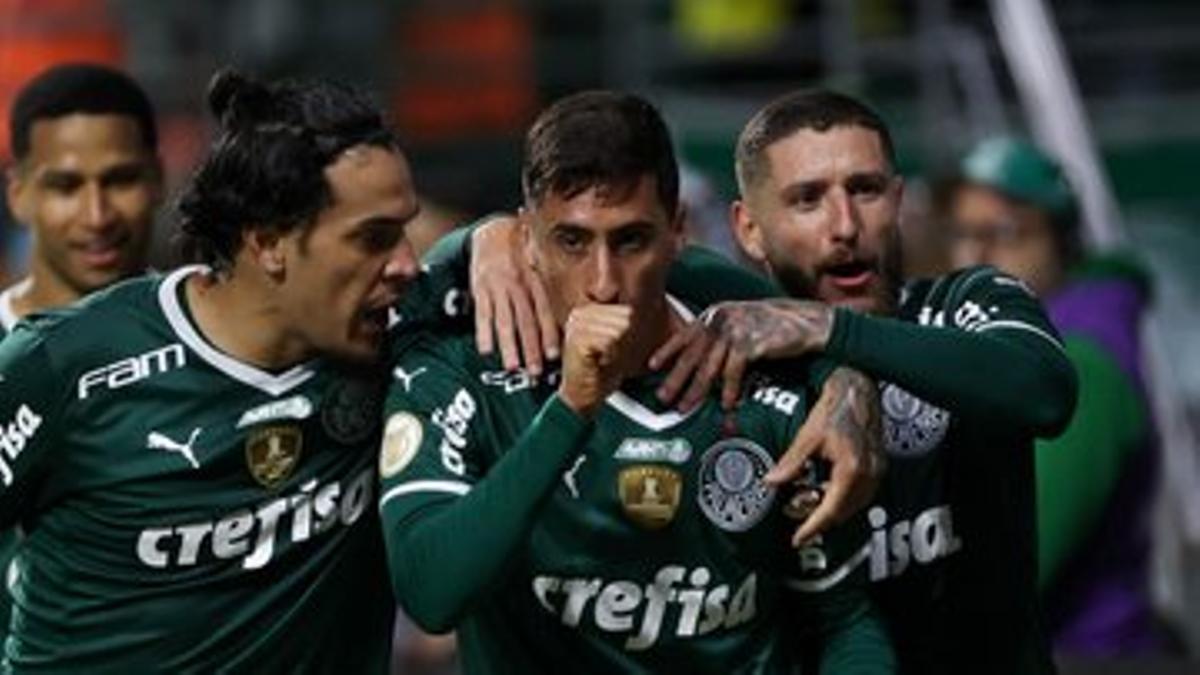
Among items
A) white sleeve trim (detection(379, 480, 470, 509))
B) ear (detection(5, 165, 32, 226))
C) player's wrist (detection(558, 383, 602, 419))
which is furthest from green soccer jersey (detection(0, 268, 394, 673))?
ear (detection(5, 165, 32, 226))

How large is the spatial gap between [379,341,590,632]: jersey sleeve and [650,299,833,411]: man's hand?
33 centimetres

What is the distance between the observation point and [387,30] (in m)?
17.4

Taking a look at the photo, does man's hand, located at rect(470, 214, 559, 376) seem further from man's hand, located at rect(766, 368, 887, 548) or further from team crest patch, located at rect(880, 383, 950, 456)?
team crest patch, located at rect(880, 383, 950, 456)

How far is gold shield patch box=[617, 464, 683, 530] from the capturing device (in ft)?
21.4

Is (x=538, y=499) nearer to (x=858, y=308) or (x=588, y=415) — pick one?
(x=588, y=415)

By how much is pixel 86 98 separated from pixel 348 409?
172cm

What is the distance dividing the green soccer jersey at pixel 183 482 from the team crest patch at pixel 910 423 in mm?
957

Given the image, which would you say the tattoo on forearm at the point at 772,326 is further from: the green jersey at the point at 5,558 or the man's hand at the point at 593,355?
the green jersey at the point at 5,558

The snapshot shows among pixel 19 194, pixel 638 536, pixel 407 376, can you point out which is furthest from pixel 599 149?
pixel 19 194

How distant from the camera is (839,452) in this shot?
6.40m

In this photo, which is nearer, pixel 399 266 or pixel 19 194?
pixel 399 266

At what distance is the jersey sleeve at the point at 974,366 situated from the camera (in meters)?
6.53

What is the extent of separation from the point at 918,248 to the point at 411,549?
440 centimetres

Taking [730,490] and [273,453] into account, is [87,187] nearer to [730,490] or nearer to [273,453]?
[273,453]
